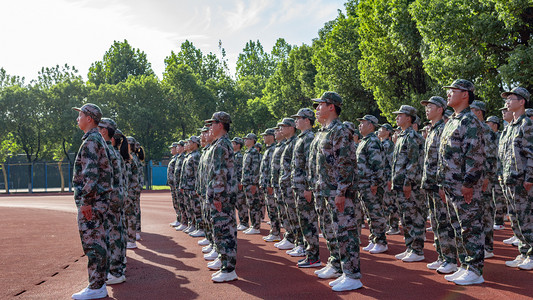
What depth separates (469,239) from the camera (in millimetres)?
5918

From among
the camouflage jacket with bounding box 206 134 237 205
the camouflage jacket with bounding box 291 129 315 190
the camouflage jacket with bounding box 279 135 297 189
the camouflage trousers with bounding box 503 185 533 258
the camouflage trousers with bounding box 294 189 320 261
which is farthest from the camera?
the camouflage jacket with bounding box 279 135 297 189

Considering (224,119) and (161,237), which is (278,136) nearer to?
(224,119)

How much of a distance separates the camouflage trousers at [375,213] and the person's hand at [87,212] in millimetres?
4936

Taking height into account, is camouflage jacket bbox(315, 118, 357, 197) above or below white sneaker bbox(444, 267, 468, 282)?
above

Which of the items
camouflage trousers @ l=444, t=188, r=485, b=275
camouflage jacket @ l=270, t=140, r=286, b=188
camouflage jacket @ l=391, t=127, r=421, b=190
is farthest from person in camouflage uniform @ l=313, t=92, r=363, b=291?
camouflage jacket @ l=270, t=140, r=286, b=188

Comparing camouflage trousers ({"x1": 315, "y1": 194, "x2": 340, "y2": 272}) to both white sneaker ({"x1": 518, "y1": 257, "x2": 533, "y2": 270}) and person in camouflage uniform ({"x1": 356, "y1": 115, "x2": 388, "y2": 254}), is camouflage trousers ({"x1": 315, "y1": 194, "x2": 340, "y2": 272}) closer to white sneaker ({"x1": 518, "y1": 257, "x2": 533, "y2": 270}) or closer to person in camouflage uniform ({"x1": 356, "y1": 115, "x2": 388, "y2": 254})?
person in camouflage uniform ({"x1": 356, "y1": 115, "x2": 388, "y2": 254})

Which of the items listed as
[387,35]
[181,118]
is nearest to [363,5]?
[387,35]

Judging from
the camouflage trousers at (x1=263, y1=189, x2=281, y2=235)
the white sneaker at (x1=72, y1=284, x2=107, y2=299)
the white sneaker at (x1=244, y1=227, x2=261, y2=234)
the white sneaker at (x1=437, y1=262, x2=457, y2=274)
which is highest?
the camouflage trousers at (x1=263, y1=189, x2=281, y2=235)

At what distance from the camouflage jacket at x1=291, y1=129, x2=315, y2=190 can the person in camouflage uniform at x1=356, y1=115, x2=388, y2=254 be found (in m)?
1.36

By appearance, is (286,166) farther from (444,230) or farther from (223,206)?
(444,230)

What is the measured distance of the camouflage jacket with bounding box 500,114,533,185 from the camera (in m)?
7.06

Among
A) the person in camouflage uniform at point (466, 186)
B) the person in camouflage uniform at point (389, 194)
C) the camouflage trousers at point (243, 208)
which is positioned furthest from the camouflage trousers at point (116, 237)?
the camouflage trousers at point (243, 208)

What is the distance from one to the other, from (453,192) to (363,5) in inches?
796

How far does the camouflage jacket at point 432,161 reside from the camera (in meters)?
6.81
